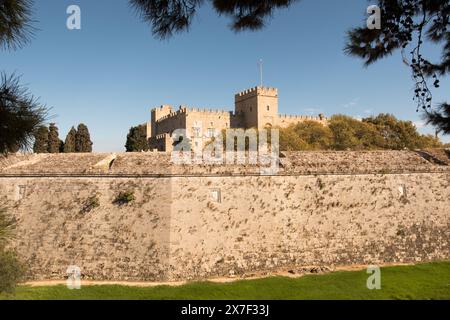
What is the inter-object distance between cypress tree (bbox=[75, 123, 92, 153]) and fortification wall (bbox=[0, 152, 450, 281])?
23.6 meters

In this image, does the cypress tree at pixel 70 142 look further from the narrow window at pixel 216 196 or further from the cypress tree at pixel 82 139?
the narrow window at pixel 216 196

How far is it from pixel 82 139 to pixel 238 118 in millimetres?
29439

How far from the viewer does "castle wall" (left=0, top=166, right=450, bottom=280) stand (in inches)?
642

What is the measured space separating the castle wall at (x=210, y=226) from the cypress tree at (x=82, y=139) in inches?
974

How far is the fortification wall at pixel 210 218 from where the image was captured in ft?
53.7

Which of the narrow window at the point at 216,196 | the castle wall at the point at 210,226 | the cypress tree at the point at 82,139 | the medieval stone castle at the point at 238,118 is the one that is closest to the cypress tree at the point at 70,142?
the cypress tree at the point at 82,139

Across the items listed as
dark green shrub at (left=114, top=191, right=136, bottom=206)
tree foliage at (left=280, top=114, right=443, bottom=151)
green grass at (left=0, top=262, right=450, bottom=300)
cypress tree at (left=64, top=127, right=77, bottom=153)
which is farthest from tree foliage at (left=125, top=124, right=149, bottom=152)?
green grass at (left=0, top=262, right=450, bottom=300)

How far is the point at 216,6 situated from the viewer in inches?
245

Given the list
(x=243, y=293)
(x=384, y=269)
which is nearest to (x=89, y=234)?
(x=243, y=293)

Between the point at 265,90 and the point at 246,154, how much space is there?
150 feet

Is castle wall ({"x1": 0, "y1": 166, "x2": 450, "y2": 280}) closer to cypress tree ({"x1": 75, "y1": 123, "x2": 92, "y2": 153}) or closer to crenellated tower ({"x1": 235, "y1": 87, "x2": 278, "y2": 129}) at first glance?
cypress tree ({"x1": 75, "y1": 123, "x2": 92, "y2": 153})
